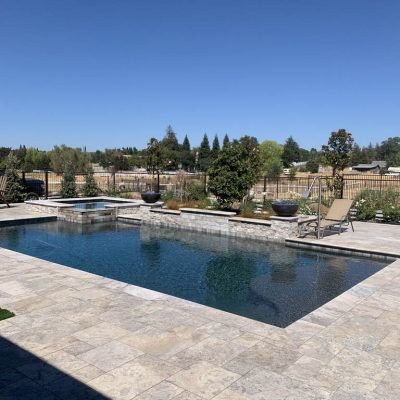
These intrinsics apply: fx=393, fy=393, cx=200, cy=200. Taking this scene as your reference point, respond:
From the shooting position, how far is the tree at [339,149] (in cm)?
1764

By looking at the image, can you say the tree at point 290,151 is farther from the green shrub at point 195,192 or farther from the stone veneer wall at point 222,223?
the stone veneer wall at point 222,223

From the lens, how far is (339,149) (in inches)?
702

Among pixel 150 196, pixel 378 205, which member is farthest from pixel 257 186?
pixel 150 196

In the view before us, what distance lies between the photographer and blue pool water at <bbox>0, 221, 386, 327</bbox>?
5.88 metres

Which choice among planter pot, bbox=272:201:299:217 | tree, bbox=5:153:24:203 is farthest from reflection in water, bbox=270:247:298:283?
tree, bbox=5:153:24:203

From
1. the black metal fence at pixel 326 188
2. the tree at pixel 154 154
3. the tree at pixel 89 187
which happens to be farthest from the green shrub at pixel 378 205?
the tree at pixel 89 187

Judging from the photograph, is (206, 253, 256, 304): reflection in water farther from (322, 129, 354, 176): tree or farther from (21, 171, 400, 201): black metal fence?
(322, 129, 354, 176): tree

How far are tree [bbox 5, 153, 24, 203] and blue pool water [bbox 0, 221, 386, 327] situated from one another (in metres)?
5.12

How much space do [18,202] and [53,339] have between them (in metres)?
14.5

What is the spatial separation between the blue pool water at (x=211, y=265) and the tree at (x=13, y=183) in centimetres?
512

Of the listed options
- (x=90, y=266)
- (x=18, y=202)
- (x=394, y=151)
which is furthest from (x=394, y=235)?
(x=394, y=151)

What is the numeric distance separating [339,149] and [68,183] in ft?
41.0

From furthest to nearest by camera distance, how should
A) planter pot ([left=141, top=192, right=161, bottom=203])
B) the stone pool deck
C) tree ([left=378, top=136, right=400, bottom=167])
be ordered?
tree ([left=378, top=136, right=400, bottom=167])
planter pot ([left=141, top=192, right=161, bottom=203])
the stone pool deck

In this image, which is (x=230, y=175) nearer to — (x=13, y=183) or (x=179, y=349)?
(x=179, y=349)
